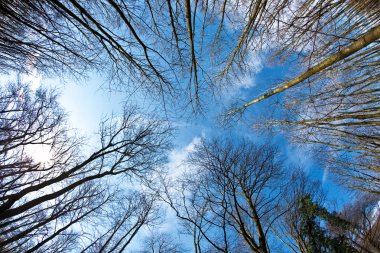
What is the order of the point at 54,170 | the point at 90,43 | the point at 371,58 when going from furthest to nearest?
the point at 54,170, the point at 90,43, the point at 371,58

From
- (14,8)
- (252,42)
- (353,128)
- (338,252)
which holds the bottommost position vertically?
(338,252)

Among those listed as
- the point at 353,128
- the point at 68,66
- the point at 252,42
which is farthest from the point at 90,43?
the point at 353,128

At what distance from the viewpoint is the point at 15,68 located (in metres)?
5.41

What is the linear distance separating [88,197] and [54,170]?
217 cm

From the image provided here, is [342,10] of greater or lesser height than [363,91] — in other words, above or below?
above

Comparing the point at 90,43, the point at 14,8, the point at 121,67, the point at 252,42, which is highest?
the point at 14,8

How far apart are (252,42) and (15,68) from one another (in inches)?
275

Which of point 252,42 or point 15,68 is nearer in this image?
point 252,42

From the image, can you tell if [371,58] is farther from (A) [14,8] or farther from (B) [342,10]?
(A) [14,8]

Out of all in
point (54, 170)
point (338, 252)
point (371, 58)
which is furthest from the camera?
point (338, 252)

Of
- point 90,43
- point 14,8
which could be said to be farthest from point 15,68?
point 90,43

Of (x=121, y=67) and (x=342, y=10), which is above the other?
(x=121, y=67)

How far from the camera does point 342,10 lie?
3150 millimetres

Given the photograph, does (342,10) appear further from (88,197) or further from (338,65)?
(88,197)
